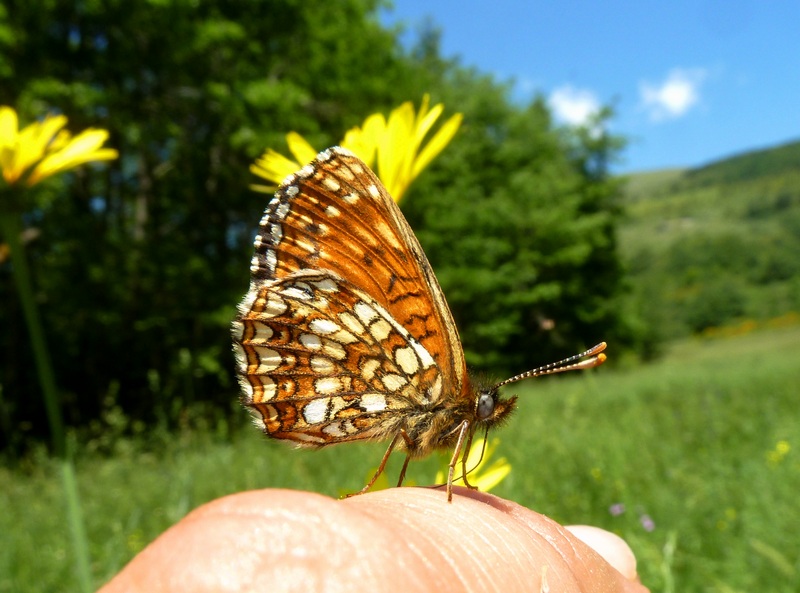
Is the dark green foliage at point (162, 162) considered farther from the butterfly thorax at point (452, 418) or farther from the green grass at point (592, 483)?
the butterfly thorax at point (452, 418)

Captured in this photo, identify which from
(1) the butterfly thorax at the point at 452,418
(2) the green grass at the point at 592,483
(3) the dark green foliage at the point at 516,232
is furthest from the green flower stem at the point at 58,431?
(3) the dark green foliage at the point at 516,232

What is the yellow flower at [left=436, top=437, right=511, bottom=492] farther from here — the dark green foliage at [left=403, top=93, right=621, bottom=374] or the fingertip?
the dark green foliage at [left=403, top=93, right=621, bottom=374]

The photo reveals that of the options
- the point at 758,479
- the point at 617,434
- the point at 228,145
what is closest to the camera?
the point at 758,479

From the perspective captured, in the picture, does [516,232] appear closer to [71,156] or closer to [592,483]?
[592,483]

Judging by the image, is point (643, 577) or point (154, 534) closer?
point (643, 577)

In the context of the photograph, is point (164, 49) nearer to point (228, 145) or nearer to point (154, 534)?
point (228, 145)

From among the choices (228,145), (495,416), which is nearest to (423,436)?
(495,416)
